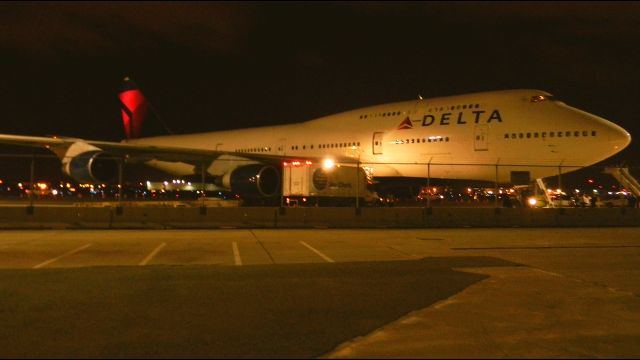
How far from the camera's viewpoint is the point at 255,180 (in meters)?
Result: 23.5

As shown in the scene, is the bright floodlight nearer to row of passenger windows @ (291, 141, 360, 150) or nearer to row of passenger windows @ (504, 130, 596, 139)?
row of passenger windows @ (291, 141, 360, 150)

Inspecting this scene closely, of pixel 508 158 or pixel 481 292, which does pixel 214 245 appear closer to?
pixel 481 292

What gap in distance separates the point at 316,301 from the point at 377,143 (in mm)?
18327

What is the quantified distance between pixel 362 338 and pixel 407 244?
786 centimetres

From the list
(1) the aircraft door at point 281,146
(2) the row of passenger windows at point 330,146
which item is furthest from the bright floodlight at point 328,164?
(1) the aircraft door at point 281,146

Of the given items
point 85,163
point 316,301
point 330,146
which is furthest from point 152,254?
point 330,146

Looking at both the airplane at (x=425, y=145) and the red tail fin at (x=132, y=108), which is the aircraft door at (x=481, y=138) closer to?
the airplane at (x=425, y=145)

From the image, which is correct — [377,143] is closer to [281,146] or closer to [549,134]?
[281,146]

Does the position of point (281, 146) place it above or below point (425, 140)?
above

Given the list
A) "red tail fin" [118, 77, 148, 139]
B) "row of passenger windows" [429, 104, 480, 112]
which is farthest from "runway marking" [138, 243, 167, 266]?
"red tail fin" [118, 77, 148, 139]

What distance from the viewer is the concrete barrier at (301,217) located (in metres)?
16.8

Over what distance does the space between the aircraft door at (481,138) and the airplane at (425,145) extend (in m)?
0.03

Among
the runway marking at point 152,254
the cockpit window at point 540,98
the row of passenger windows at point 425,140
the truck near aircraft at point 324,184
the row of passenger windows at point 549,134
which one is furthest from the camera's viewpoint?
the truck near aircraft at point 324,184

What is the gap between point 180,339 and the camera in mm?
4902
